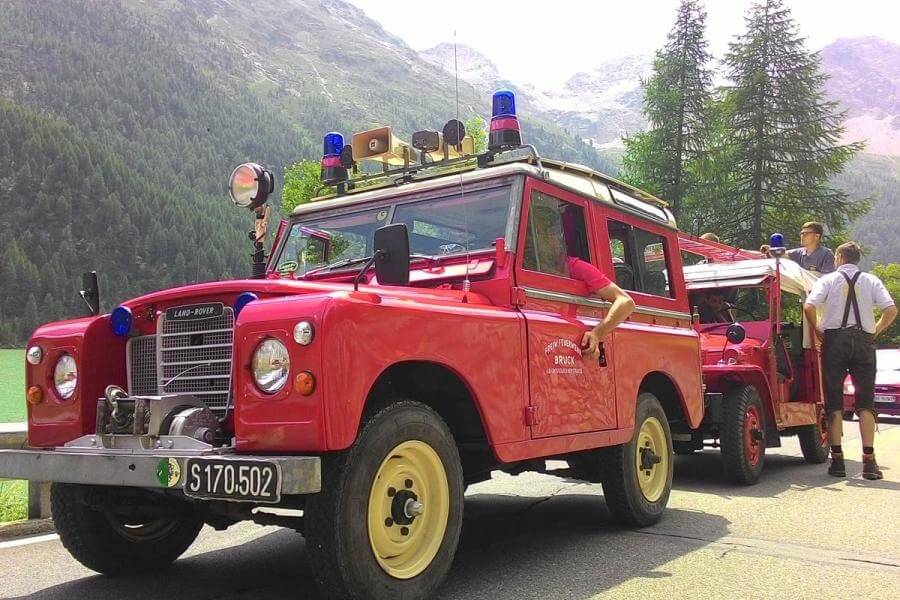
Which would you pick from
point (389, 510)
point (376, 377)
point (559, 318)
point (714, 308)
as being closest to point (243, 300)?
point (376, 377)

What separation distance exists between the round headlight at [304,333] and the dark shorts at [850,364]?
22.3 feet

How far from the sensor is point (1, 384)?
34000 millimetres

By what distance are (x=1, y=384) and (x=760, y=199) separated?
33.9 meters

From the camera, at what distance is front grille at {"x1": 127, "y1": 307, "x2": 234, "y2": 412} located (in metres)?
3.83

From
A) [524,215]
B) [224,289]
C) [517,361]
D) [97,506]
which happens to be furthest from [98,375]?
[524,215]

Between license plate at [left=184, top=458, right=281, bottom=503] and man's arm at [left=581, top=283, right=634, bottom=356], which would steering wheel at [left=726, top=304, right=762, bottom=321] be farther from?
license plate at [left=184, top=458, right=281, bottom=503]

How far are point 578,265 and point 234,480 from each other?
3002mm

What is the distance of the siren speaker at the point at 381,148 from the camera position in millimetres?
5645

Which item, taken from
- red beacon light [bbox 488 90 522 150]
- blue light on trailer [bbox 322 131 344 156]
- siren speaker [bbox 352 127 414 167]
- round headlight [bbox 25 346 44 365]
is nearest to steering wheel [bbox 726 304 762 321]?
red beacon light [bbox 488 90 522 150]

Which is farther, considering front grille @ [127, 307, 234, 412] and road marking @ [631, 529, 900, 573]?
road marking @ [631, 529, 900, 573]

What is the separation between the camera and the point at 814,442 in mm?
9633

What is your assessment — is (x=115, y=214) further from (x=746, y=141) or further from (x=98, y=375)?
(x=98, y=375)

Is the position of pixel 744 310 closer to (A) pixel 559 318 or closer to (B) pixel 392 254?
(A) pixel 559 318

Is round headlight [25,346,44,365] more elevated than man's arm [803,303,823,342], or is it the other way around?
man's arm [803,303,823,342]
